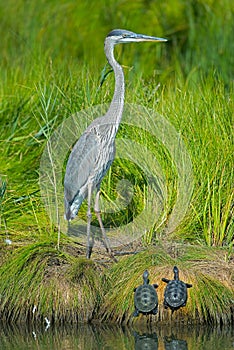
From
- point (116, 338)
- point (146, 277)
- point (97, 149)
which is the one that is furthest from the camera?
point (97, 149)

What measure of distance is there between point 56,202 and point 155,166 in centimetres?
79

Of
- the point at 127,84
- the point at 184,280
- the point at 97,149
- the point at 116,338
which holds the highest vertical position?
the point at 127,84

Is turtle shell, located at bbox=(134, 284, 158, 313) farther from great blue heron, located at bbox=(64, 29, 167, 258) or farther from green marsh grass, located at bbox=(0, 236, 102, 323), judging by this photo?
great blue heron, located at bbox=(64, 29, 167, 258)

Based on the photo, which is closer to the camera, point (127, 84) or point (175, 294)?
point (175, 294)

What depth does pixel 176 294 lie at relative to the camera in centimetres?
558

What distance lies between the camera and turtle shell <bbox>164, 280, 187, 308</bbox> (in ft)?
18.3

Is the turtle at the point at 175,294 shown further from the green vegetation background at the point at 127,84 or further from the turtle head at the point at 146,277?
the green vegetation background at the point at 127,84

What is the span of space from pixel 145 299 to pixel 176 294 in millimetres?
196

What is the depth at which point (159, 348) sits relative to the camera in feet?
17.5

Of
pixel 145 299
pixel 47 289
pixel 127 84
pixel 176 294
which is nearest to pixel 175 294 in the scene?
pixel 176 294

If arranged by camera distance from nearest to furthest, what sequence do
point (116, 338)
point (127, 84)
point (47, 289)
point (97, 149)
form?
point (116, 338) < point (47, 289) < point (97, 149) < point (127, 84)

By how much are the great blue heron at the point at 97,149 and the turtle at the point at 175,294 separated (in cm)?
83

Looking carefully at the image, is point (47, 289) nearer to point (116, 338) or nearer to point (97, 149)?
point (116, 338)

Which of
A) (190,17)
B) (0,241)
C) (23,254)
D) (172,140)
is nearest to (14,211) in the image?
(0,241)
